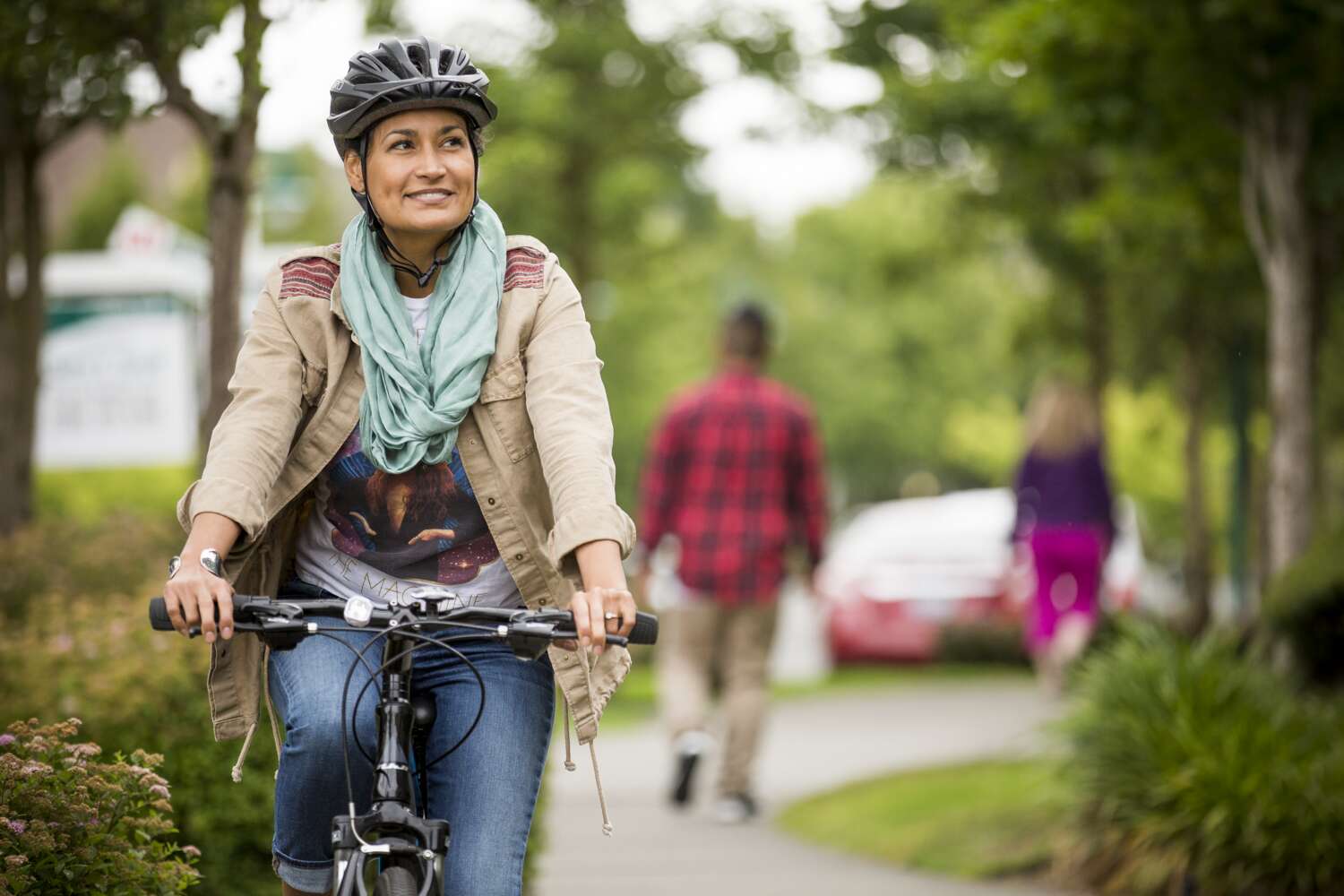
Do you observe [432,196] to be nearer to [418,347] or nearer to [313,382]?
[418,347]

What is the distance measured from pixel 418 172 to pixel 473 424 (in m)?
0.44

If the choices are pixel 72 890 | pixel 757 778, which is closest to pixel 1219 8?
pixel 757 778

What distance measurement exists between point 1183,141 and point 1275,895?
4.50 m

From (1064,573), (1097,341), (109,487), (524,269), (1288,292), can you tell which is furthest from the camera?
(109,487)

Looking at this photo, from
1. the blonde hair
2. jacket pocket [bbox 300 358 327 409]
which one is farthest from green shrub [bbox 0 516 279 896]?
the blonde hair

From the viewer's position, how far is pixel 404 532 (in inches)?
139

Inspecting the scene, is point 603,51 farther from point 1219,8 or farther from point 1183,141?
point 1219,8

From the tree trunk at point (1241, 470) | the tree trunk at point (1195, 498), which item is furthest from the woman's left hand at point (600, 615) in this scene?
the tree trunk at point (1195, 498)

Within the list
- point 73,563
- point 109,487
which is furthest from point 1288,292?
point 109,487

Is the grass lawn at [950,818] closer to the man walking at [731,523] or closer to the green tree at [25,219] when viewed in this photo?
the man walking at [731,523]

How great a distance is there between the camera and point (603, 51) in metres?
16.0

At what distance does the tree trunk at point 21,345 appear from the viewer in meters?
10.2

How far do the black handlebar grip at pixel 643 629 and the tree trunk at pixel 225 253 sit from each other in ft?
13.8

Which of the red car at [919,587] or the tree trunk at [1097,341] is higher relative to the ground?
the tree trunk at [1097,341]
